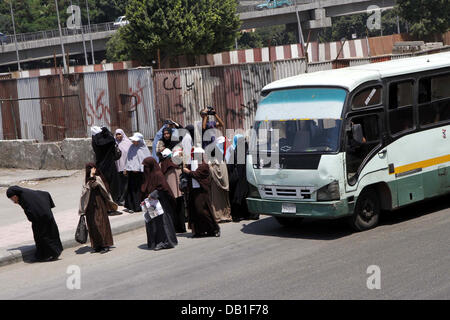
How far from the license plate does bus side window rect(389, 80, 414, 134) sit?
74.1 inches

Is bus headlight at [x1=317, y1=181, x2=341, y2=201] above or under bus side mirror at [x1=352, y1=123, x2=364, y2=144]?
under

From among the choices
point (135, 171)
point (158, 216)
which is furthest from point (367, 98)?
point (135, 171)

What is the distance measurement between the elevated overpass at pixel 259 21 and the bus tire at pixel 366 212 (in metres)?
63.4

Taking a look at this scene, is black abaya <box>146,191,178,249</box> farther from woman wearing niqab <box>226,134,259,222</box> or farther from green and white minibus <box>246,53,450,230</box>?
woman wearing niqab <box>226,134,259,222</box>

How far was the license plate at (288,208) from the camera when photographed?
10309 mm

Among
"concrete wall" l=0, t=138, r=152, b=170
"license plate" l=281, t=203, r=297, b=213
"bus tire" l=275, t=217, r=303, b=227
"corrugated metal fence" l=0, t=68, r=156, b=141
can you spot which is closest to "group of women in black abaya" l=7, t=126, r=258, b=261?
"bus tire" l=275, t=217, r=303, b=227

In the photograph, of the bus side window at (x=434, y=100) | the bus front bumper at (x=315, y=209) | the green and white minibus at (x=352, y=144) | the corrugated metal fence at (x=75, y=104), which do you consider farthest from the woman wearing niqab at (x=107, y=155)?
the bus side window at (x=434, y=100)

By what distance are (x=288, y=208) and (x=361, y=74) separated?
2.21 m

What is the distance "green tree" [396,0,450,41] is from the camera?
196 ft

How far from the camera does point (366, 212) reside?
34.8 feet

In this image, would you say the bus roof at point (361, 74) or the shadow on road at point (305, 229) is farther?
the shadow on road at point (305, 229)

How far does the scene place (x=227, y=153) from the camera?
12.2 m

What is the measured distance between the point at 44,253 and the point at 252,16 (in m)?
67.0

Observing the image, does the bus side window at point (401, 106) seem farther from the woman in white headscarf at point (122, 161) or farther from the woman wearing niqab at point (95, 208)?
the woman in white headscarf at point (122, 161)
